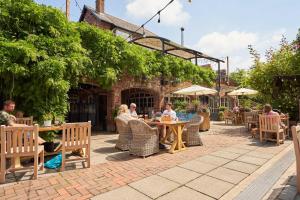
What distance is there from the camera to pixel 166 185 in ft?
11.0

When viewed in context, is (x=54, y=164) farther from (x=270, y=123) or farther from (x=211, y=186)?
(x=270, y=123)

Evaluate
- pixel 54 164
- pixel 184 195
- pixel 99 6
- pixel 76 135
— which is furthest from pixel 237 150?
pixel 99 6

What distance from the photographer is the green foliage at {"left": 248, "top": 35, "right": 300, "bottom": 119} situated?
8702 mm

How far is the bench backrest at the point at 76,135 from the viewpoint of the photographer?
164 inches

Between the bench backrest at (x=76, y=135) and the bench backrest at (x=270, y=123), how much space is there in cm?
547

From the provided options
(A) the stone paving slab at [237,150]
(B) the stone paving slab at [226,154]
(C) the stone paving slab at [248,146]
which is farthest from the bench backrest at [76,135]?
(C) the stone paving slab at [248,146]

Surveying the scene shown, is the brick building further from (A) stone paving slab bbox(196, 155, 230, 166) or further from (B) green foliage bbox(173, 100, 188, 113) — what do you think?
(A) stone paving slab bbox(196, 155, 230, 166)

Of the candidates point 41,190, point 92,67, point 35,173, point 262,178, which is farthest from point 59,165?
point 92,67

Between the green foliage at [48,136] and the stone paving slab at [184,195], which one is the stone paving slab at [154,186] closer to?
the stone paving slab at [184,195]

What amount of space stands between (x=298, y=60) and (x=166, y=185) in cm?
818

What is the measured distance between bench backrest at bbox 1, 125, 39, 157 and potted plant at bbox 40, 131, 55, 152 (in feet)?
4.50

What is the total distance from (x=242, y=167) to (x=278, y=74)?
644 centimetres

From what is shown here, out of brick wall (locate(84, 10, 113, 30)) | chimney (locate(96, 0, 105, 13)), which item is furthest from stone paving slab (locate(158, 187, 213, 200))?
chimney (locate(96, 0, 105, 13))

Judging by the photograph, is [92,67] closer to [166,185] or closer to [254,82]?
[166,185]
